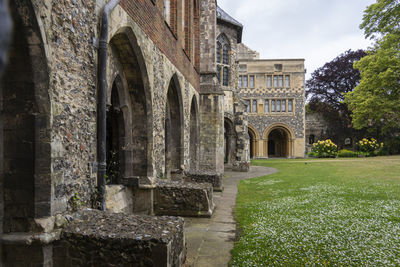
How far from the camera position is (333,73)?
117ft

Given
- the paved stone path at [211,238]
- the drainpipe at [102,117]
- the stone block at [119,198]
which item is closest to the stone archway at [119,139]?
the stone block at [119,198]

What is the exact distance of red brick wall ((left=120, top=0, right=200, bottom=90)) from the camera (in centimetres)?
570

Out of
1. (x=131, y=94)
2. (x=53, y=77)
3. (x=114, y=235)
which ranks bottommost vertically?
(x=114, y=235)

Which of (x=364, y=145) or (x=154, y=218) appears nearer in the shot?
(x=154, y=218)

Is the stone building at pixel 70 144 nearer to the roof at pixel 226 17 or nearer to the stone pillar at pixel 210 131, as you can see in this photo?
the stone pillar at pixel 210 131

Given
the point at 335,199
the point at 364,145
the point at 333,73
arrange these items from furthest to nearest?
the point at 333,73
the point at 364,145
the point at 335,199

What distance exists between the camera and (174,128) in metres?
10.5

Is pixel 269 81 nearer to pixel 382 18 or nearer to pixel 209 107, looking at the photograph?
pixel 209 107

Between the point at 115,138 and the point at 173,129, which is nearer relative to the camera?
the point at 115,138

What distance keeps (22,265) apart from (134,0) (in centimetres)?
489

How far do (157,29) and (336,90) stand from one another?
33.7m

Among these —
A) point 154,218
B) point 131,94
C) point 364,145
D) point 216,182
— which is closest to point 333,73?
point 364,145

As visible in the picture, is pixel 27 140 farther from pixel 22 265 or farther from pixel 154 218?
pixel 154 218

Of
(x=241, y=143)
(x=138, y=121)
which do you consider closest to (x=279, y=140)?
(x=241, y=143)
